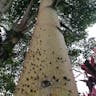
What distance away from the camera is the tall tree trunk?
1.57 metres

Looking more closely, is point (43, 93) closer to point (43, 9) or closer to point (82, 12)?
point (43, 9)

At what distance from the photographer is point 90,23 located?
5.68m

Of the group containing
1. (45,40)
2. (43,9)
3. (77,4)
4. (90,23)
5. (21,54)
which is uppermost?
(77,4)

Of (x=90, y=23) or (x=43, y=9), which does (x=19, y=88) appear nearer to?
(x=43, y=9)

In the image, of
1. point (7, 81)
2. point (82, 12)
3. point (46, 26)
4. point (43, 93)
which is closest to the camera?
point (43, 93)

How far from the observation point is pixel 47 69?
1.73 meters

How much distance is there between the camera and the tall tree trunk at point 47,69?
61.9 inches

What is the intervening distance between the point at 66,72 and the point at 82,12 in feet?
12.9

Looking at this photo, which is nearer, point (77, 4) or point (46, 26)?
point (46, 26)

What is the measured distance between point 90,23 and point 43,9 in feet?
9.83

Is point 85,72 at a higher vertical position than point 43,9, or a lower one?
lower

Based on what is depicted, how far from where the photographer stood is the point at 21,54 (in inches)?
227

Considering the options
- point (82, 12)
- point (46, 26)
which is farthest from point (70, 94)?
point (82, 12)

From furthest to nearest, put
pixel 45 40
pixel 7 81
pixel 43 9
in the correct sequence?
pixel 7 81, pixel 43 9, pixel 45 40
